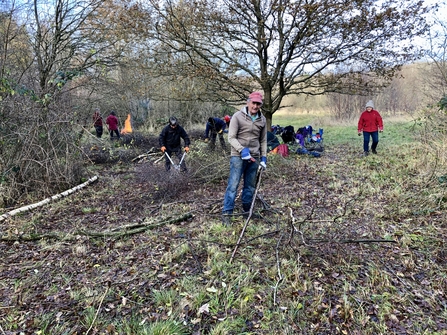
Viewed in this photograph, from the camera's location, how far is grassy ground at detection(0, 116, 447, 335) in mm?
2408

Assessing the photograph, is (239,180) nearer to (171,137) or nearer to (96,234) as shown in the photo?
(96,234)

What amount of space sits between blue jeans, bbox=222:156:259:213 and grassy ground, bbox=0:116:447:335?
27cm

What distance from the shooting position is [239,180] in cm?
415

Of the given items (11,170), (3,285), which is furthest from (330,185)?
(11,170)

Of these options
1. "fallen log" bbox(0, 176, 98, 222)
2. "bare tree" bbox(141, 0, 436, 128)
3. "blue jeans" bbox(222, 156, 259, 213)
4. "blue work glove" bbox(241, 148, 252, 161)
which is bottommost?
"fallen log" bbox(0, 176, 98, 222)

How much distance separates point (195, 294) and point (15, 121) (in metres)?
5.20

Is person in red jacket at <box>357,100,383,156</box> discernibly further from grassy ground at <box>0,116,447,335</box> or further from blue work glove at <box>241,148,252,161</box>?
blue work glove at <box>241,148,252,161</box>

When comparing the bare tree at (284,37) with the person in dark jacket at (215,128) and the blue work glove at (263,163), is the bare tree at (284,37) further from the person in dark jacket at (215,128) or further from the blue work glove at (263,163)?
the blue work glove at (263,163)

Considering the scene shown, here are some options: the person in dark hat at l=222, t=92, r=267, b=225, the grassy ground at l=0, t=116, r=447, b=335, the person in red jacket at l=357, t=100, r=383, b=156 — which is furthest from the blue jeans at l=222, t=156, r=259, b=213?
the person in red jacket at l=357, t=100, r=383, b=156

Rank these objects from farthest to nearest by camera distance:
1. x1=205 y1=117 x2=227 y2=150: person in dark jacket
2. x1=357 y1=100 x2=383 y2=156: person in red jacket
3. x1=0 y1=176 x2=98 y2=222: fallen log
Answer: x1=205 y1=117 x2=227 y2=150: person in dark jacket → x1=357 y1=100 x2=383 y2=156: person in red jacket → x1=0 y1=176 x2=98 y2=222: fallen log

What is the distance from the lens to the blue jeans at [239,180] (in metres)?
4.12

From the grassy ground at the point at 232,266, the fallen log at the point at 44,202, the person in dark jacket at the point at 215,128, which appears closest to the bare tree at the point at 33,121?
the fallen log at the point at 44,202

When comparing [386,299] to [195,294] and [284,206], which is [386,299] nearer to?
[195,294]

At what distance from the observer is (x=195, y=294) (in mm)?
2662
